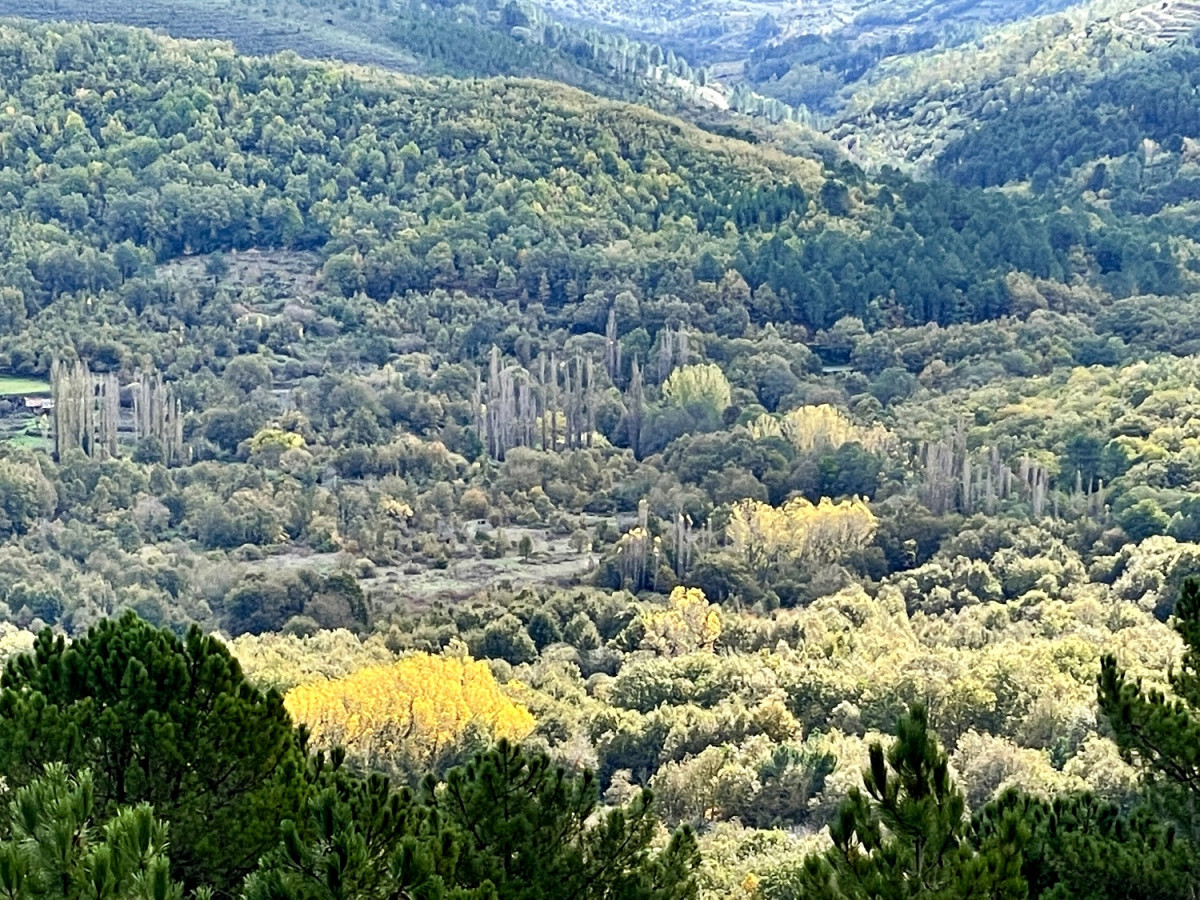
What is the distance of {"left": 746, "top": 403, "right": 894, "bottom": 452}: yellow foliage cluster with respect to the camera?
195 feet

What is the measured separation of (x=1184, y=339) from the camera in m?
69.8

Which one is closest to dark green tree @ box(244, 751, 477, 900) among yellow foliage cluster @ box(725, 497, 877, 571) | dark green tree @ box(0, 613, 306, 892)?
dark green tree @ box(0, 613, 306, 892)

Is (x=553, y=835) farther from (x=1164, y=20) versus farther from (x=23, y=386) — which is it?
(x=1164, y=20)

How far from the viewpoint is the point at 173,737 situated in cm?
1527

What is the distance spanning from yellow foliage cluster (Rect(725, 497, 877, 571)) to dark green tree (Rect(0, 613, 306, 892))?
110 ft

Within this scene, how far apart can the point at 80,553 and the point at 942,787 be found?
134ft

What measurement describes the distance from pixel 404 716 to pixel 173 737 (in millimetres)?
17512

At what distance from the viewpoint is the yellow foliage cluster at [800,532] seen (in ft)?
162

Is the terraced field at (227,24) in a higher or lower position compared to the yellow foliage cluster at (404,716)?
higher

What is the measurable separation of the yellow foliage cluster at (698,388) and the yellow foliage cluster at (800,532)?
554 inches

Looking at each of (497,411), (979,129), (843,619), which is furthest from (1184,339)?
(979,129)

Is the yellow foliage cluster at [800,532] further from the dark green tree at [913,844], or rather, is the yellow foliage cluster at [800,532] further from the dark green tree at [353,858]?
the dark green tree at [913,844]

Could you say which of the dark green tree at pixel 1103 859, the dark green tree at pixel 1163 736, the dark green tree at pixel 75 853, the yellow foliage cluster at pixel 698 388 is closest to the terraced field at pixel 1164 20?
the yellow foliage cluster at pixel 698 388

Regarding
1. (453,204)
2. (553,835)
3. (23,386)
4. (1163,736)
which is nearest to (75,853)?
(553,835)
